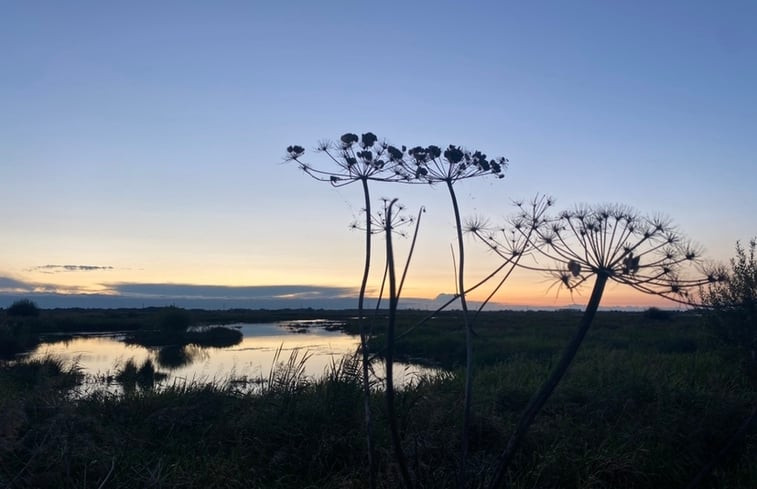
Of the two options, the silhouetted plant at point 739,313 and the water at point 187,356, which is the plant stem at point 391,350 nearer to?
the silhouetted plant at point 739,313

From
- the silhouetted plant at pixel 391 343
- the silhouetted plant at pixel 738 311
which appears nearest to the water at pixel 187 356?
the silhouetted plant at pixel 738 311

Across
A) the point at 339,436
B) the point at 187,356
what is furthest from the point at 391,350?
the point at 187,356

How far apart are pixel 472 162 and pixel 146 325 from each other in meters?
51.1

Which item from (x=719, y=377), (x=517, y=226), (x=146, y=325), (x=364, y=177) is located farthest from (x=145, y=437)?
(x=146, y=325)

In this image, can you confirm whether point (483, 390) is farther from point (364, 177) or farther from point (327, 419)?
point (364, 177)

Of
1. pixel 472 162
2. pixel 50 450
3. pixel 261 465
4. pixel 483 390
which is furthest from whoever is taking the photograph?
pixel 483 390

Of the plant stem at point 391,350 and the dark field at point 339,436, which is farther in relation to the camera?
the dark field at point 339,436

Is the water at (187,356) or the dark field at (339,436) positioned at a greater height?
the dark field at (339,436)

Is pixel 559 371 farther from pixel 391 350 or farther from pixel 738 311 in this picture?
pixel 738 311

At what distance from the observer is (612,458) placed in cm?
723

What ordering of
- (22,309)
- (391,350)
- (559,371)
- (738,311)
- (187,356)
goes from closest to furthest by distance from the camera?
(559,371) → (391,350) → (738,311) → (187,356) → (22,309)

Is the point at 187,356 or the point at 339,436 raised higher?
the point at 339,436

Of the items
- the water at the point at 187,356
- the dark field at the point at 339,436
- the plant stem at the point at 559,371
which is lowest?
the water at the point at 187,356

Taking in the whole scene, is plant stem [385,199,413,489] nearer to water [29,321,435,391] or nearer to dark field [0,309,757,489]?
dark field [0,309,757,489]
